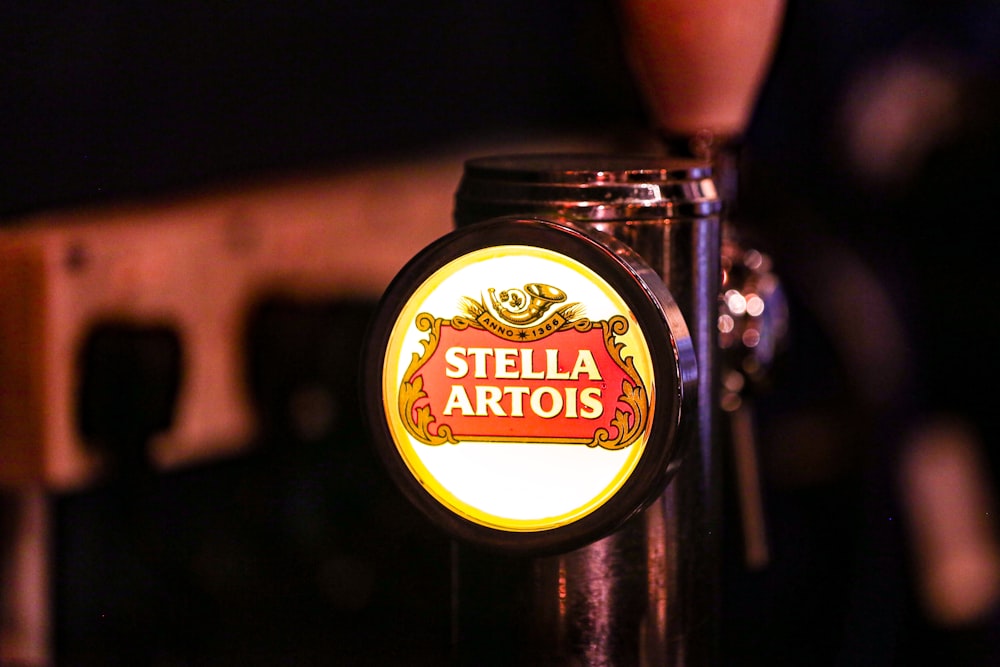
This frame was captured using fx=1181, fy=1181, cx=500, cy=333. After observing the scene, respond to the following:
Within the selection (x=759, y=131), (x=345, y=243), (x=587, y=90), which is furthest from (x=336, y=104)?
(x=759, y=131)

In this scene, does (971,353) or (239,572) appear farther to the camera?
(971,353)

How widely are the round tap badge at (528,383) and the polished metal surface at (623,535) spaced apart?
59 millimetres

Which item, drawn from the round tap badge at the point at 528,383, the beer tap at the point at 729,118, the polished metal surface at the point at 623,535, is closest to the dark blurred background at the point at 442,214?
the beer tap at the point at 729,118

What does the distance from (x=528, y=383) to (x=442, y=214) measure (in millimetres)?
840

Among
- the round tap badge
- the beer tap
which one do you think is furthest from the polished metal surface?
the beer tap

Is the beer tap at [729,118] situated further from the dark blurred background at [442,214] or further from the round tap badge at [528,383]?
the round tap badge at [528,383]

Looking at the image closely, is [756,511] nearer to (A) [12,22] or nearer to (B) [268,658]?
(B) [268,658]

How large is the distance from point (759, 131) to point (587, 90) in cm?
37

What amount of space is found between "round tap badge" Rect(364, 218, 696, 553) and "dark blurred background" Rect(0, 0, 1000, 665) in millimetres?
385

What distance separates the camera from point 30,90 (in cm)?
123

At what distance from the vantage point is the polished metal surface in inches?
41.6

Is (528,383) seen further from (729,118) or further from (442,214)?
(442,214)

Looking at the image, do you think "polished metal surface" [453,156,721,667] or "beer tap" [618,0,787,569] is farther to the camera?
"beer tap" [618,0,787,569]

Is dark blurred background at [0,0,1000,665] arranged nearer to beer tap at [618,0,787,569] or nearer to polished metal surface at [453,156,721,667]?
beer tap at [618,0,787,569]
